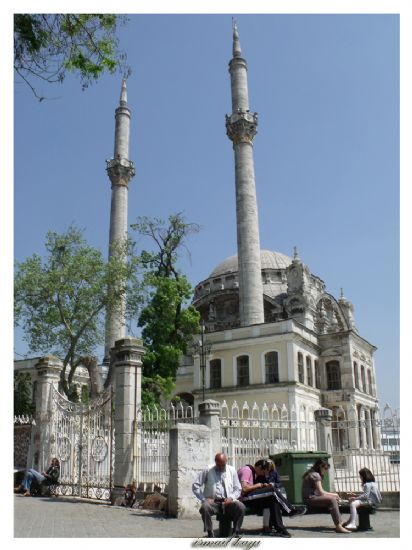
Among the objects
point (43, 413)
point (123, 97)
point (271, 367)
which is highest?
point (123, 97)

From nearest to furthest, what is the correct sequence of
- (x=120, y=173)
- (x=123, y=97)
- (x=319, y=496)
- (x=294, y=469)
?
(x=319, y=496)
(x=294, y=469)
(x=120, y=173)
(x=123, y=97)

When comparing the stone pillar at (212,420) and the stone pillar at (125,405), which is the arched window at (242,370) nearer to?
the stone pillar at (125,405)

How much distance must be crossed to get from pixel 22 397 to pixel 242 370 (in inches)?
447

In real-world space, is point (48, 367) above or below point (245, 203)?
below

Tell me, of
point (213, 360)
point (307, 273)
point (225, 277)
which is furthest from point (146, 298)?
point (225, 277)

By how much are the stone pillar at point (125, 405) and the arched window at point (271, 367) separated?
59.6 feet

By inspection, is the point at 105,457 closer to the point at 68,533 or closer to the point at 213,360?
the point at 68,533

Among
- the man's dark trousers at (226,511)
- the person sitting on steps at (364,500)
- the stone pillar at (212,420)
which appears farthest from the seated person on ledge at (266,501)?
the stone pillar at (212,420)

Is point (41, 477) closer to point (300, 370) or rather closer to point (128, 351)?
point (128, 351)

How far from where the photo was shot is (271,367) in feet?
97.2

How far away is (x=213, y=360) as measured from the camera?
31641mm

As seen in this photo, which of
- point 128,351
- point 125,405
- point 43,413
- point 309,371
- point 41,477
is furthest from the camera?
point 309,371

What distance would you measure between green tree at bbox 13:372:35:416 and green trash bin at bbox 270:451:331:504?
19801 millimetres

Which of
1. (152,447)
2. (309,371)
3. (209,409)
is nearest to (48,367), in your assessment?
(152,447)
